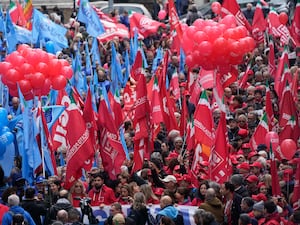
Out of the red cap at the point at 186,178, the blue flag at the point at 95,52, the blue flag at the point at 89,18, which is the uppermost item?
the red cap at the point at 186,178

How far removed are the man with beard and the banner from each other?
41 cm

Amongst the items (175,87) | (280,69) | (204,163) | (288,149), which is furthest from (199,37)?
(288,149)

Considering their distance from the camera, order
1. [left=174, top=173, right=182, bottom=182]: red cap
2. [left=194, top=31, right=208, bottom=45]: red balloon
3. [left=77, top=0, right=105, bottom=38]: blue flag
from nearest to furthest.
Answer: [left=174, top=173, right=182, bottom=182]: red cap, [left=194, top=31, right=208, bottom=45]: red balloon, [left=77, top=0, right=105, bottom=38]: blue flag

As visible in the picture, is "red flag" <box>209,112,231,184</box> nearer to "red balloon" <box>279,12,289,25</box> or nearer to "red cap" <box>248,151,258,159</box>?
"red cap" <box>248,151,258,159</box>

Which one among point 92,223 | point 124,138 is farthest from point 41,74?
point 92,223

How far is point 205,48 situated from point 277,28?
16.3 feet

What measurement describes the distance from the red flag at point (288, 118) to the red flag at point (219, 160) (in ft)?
3.99

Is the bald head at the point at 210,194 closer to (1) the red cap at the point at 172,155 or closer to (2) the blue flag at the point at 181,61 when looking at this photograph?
Result: (1) the red cap at the point at 172,155

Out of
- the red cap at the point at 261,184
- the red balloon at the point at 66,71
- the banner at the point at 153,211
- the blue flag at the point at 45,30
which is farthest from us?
the blue flag at the point at 45,30

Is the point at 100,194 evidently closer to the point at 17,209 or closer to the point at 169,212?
the point at 17,209

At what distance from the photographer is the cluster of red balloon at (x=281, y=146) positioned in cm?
2002

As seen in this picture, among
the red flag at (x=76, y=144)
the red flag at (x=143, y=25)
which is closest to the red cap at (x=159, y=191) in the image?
the red flag at (x=76, y=144)

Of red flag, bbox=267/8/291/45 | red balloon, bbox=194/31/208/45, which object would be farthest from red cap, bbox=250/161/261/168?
red flag, bbox=267/8/291/45

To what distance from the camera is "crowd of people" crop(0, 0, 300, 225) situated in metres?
18.1
